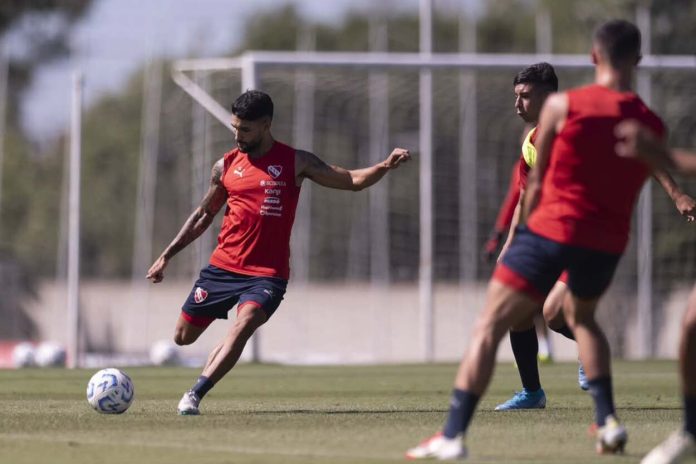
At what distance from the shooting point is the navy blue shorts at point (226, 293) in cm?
1100

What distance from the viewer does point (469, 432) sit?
929cm

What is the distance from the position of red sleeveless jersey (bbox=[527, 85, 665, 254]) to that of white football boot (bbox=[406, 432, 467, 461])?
1.18m

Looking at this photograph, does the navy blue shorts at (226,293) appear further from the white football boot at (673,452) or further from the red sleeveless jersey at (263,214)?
the white football boot at (673,452)

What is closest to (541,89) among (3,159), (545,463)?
(545,463)

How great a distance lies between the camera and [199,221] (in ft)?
38.0

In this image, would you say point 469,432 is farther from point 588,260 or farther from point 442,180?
point 442,180

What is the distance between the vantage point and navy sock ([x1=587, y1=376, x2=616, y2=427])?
8.20 metres

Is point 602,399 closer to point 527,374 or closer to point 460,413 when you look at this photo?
point 460,413

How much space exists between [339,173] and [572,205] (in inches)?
135

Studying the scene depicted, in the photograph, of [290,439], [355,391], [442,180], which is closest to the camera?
[290,439]

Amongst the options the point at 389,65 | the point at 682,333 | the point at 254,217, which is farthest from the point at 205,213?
the point at 389,65

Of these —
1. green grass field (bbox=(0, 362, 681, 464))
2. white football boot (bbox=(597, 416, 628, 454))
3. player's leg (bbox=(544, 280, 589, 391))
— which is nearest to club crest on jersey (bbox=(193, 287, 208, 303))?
green grass field (bbox=(0, 362, 681, 464))

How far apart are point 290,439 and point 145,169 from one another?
2927cm

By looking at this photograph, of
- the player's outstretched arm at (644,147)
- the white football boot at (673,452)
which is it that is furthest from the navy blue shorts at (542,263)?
the white football boot at (673,452)
